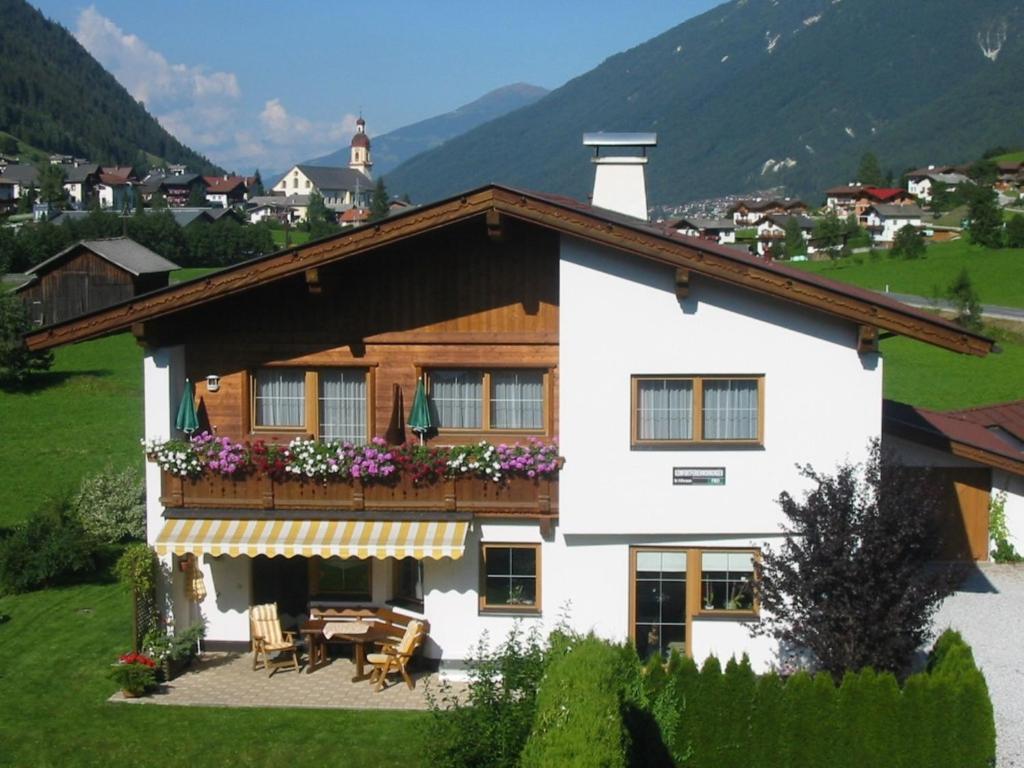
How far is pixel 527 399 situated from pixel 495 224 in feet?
9.36

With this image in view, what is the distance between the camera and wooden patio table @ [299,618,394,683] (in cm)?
1886

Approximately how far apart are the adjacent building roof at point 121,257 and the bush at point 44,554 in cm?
4137

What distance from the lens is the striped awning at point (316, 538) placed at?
18.5 m

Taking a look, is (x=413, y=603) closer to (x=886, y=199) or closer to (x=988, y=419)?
(x=988, y=419)

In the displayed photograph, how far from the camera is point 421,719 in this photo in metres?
16.1

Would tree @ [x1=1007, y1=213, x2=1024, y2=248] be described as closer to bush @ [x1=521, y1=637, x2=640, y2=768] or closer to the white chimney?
the white chimney

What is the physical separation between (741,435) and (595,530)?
2475 millimetres

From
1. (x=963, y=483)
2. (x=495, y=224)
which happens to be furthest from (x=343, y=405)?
(x=963, y=483)

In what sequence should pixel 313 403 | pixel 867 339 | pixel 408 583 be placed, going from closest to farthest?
1. pixel 867 339
2. pixel 313 403
3. pixel 408 583

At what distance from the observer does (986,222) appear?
9075cm

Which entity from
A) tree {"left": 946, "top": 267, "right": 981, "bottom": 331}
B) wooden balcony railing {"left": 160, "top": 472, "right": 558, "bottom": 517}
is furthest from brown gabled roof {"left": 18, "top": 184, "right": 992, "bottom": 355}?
tree {"left": 946, "top": 267, "right": 981, "bottom": 331}

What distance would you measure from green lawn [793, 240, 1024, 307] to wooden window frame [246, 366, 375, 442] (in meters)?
55.3

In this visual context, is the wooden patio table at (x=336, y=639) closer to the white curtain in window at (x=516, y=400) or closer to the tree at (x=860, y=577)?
the white curtain in window at (x=516, y=400)

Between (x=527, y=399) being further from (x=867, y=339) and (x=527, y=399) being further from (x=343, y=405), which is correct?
(x=867, y=339)
